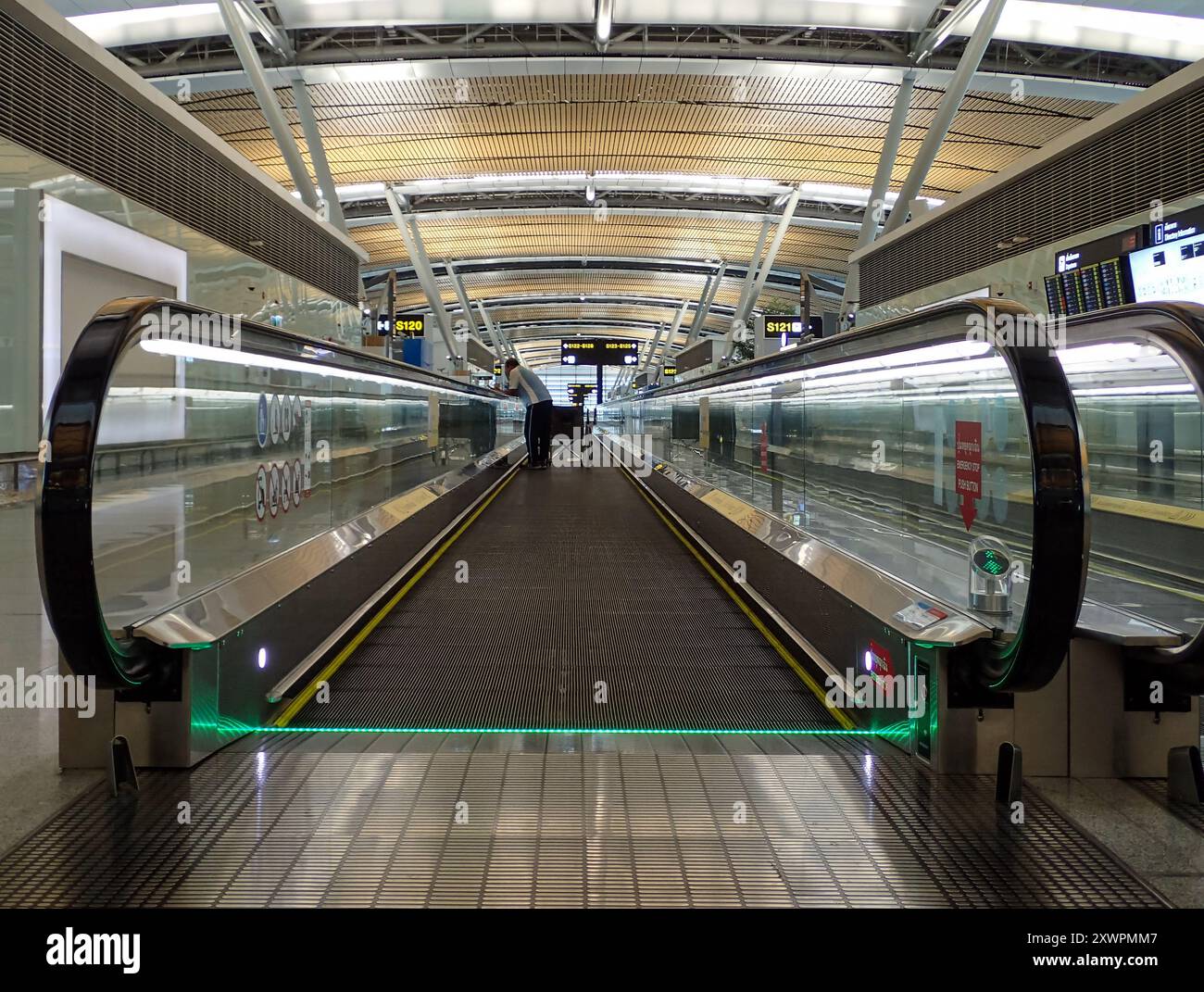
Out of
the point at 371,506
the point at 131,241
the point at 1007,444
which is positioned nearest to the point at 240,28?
the point at 131,241

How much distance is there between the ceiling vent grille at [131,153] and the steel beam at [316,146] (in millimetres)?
6969

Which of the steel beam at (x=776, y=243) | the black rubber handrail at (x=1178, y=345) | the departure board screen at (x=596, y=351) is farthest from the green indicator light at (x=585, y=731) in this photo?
the departure board screen at (x=596, y=351)

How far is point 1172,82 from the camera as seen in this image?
8.46m

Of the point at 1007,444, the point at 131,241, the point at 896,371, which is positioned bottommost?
the point at 1007,444

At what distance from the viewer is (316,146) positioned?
24.6 metres

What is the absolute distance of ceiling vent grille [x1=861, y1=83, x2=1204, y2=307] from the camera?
837 centimetres

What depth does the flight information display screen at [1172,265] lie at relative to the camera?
Answer: 7.80 meters

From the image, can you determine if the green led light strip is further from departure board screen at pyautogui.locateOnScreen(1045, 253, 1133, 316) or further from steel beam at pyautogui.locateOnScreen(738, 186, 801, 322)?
steel beam at pyautogui.locateOnScreen(738, 186, 801, 322)

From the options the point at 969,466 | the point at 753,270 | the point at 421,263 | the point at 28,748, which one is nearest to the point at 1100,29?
the point at 969,466

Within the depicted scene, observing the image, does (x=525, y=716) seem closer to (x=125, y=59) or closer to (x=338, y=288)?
(x=338, y=288)

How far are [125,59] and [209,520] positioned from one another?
22.1 meters

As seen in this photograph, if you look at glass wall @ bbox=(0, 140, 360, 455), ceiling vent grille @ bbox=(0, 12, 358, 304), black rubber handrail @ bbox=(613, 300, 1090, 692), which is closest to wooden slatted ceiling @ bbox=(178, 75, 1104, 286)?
ceiling vent grille @ bbox=(0, 12, 358, 304)

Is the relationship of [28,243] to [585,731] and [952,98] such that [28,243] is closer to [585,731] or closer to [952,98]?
[585,731]
